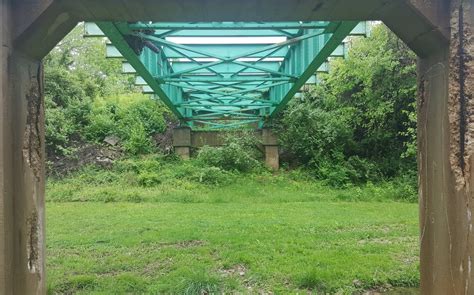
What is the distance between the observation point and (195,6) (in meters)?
3.09

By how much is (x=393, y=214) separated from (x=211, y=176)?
6600 mm

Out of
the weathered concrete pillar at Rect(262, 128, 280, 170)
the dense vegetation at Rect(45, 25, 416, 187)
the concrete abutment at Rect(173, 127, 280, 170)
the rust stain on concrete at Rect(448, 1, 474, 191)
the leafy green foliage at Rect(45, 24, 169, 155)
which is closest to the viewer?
the rust stain on concrete at Rect(448, 1, 474, 191)

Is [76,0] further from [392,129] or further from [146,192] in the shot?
[392,129]

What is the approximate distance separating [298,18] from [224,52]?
4981 mm

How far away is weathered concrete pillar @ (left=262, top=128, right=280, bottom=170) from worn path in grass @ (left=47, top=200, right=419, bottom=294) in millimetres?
6183

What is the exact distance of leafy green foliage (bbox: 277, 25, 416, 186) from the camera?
15242 mm

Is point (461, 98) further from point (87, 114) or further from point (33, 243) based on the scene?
point (87, 114)

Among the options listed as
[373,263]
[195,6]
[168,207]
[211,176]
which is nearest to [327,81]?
[211,176]

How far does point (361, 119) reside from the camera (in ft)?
56.7

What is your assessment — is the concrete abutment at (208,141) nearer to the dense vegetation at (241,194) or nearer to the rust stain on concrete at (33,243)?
the dense vegetation at (241,194)

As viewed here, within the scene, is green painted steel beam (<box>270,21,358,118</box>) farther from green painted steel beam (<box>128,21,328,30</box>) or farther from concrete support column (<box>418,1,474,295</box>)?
concrete support column (<box>418,1,474,295</box>)

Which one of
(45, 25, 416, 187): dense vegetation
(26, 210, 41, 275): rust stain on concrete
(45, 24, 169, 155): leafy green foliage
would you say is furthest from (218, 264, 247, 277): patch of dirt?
(45, 24, 169, 155): leafy green foliage

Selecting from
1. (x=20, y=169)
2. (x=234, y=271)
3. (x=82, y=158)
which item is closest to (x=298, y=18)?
(x=20, y=169)

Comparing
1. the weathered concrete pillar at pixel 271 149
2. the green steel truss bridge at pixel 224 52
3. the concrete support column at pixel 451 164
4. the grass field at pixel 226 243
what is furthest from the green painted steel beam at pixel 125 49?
the weathered concrete pillar at pixel 271 149
